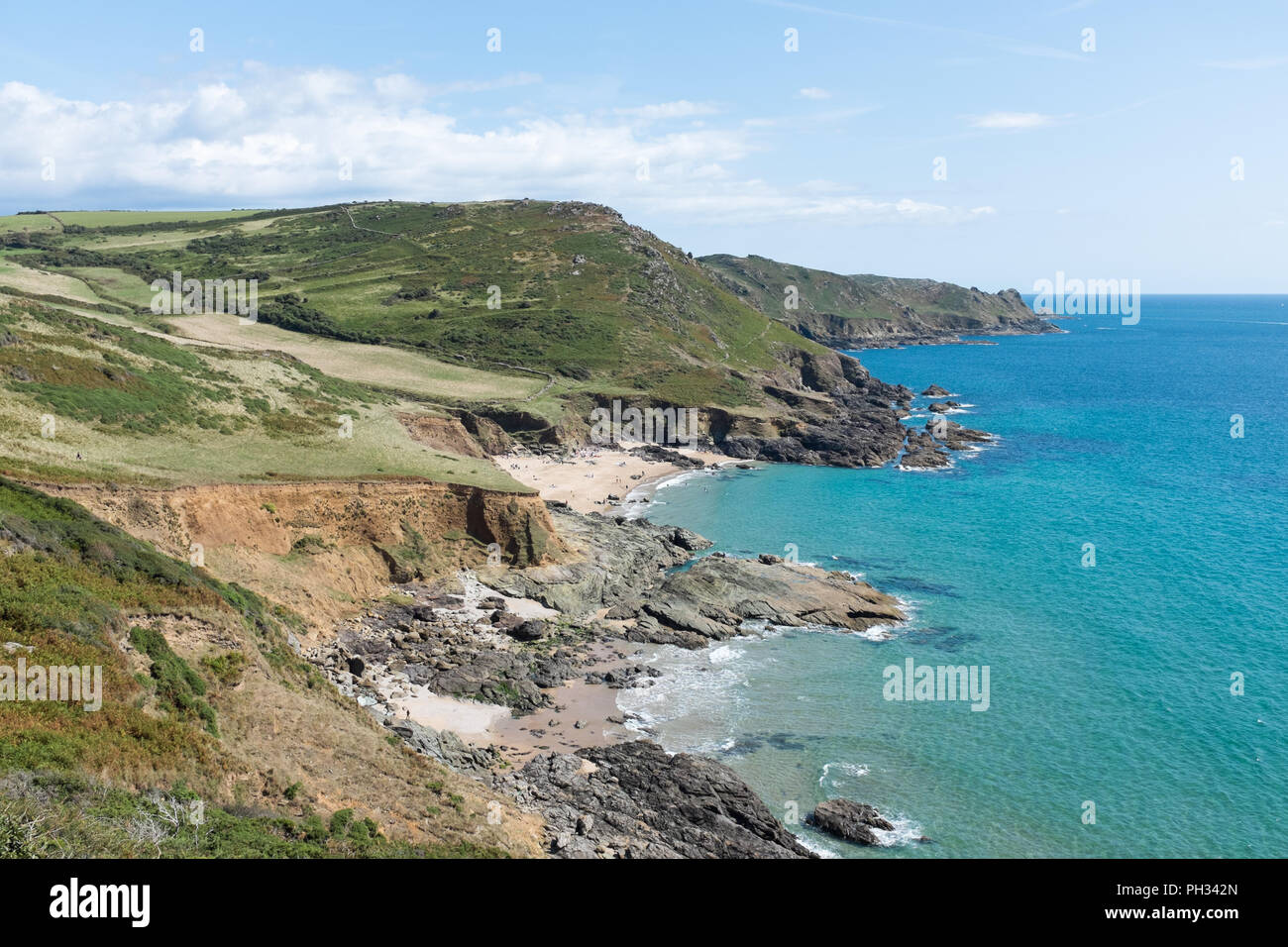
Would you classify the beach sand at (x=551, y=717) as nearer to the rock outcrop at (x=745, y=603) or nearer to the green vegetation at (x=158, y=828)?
the rock outcrop at (x=745, y=603)

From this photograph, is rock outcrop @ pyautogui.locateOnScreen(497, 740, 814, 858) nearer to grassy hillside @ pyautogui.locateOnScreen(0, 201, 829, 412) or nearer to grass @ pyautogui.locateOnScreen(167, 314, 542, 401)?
grass @ pyautogui.locateOnScreen(167, 314, 542, 401)

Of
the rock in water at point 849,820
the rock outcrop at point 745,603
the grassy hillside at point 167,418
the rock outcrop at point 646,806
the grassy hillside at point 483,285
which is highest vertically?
the grassy hillside at point 483,285

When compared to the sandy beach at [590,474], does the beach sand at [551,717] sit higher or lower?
lower

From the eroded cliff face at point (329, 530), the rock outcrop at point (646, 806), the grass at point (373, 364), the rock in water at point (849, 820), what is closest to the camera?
the rock outcrop at point (646, 806)

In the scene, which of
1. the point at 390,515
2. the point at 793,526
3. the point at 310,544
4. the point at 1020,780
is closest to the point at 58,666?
the point at 310,544

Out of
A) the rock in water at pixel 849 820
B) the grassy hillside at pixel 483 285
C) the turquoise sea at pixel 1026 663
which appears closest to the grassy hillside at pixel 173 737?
the rock in water at pixel 849 820

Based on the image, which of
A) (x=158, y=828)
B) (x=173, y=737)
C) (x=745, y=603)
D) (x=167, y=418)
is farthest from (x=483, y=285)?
(x=158, y=828)
